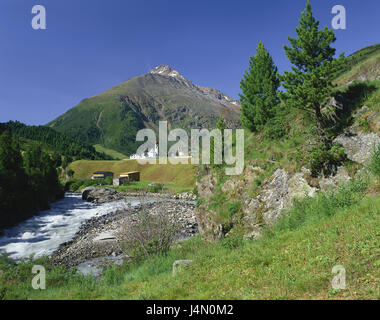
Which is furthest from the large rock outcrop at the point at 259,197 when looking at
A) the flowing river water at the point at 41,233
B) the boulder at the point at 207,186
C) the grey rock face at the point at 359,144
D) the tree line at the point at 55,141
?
the tree line at the point at 55,141

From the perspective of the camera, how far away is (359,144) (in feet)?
39.9

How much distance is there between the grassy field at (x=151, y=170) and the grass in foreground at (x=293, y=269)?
64546mm

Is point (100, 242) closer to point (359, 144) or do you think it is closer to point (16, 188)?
point (16, 188)

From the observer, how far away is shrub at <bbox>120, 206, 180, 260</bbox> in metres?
13.9

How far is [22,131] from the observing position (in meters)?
193

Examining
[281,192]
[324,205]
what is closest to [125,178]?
[281,192]

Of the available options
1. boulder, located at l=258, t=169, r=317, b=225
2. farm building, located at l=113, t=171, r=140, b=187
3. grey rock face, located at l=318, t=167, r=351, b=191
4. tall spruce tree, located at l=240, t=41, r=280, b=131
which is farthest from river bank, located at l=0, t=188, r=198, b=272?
farm building, located at l=113, t=171, r=140, b=187

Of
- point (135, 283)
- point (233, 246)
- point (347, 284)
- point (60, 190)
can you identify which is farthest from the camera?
point (60, 190)

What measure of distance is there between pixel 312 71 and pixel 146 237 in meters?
15.1

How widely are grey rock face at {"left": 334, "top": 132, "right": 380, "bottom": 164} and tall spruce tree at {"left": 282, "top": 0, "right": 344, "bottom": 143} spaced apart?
88 cm

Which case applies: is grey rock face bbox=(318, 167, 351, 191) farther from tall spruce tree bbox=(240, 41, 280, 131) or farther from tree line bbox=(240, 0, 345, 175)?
tall spruce tree bbox=(240, 41, 280, 131)
